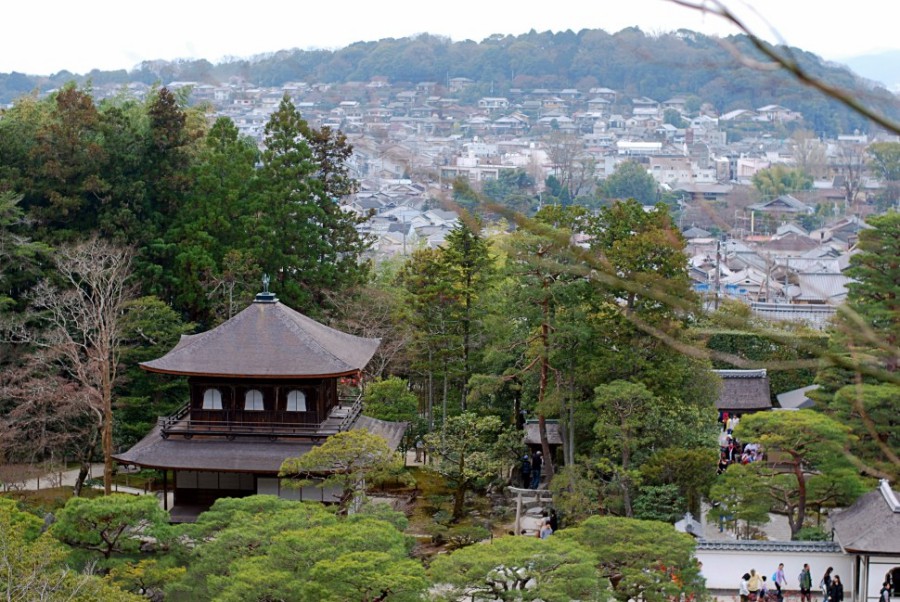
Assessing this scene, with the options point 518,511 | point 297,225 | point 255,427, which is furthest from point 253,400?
point 297,225

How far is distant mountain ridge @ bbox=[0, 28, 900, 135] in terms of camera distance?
299cm

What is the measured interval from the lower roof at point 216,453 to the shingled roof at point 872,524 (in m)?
7.25

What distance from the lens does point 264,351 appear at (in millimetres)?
19000

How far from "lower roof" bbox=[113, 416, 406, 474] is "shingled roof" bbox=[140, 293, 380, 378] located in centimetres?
111

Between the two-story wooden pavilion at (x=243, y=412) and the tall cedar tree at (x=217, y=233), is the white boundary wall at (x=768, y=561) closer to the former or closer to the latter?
the two-story wooden pavilion at (x=243, y=412)

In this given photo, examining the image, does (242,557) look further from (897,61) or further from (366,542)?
(897,61)

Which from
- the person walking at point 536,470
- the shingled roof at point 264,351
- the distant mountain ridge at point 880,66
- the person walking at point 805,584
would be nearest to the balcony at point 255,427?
the shingled roof at point 264,351

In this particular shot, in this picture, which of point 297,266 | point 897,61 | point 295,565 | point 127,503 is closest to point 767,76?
point 897,61

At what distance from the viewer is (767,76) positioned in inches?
102

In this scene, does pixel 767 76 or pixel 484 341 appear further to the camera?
pixel 484 341

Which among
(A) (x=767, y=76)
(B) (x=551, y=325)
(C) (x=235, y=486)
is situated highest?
(A) (x=767, y=76)

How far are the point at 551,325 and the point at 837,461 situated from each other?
16.2 ft

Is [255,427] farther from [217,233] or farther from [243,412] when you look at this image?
[217,233]

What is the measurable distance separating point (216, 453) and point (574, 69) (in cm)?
1193
